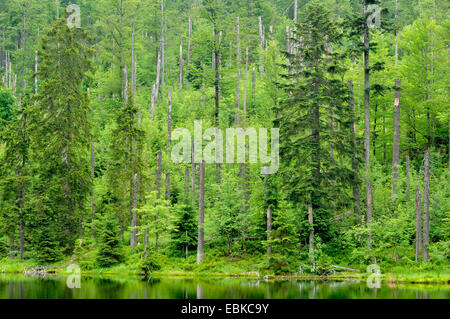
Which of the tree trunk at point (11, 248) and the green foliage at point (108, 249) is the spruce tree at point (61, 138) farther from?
the green foliage at point (108, 249)

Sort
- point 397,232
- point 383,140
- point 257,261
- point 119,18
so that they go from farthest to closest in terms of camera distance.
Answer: point 119,18
point 383,140
point 257,261
point 397,232

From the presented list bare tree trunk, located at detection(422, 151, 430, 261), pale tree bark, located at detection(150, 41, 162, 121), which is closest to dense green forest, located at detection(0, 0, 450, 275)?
bare tree trunk, located at detection(422, 151, 430, 261)

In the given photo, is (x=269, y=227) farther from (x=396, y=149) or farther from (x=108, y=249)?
(x=108, y=249)

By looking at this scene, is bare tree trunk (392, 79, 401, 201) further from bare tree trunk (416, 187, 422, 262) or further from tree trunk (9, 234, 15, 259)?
tree trunk (9, 234, 15, 259)

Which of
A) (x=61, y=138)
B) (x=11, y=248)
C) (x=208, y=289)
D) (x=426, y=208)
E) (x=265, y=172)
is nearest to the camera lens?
(x=208, y=289)

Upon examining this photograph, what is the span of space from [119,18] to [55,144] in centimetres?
1804

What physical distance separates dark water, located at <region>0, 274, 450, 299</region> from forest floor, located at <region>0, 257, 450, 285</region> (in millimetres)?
1344

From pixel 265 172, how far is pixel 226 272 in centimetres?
684

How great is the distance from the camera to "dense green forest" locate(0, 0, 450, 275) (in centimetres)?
3020

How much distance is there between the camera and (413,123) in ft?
129

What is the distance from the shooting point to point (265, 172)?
3147 centimetres

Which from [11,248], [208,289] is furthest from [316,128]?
[11,248]

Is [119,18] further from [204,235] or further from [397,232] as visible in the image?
[397,232]
